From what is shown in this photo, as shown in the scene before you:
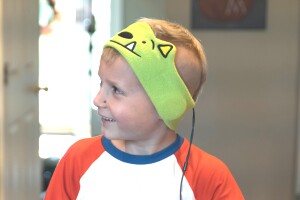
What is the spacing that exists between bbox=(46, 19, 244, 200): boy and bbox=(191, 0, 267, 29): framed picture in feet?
7.77

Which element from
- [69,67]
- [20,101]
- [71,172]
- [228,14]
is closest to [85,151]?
[71,172]

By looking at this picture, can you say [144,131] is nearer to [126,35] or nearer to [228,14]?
[126,35]

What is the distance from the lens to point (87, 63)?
15.2 feet

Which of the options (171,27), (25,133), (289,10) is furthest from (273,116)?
(171,27)

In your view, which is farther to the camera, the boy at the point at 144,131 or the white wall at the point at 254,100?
the white wall at the point at 254,100

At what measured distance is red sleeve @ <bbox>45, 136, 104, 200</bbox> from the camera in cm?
104

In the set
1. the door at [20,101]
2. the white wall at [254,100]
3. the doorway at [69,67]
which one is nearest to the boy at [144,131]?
the door at [20,101]

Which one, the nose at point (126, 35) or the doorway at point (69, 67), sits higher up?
the nose at point (126, 35)

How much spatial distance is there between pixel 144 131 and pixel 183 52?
16 cm

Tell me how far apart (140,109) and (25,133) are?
5.75 feet

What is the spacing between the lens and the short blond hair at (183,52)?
100cm

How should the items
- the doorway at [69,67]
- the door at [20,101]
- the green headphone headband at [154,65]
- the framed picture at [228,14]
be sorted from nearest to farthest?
the green headphone headband at [154,65], the door at [20,101], the framed picture at [228,14], the doorway at [69,67]

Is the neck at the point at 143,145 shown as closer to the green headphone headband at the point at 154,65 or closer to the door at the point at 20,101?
the green headphone headband at the point at 154,65

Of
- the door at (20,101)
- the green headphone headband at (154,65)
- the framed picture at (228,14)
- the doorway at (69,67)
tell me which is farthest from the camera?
the doorway at (69,67)
